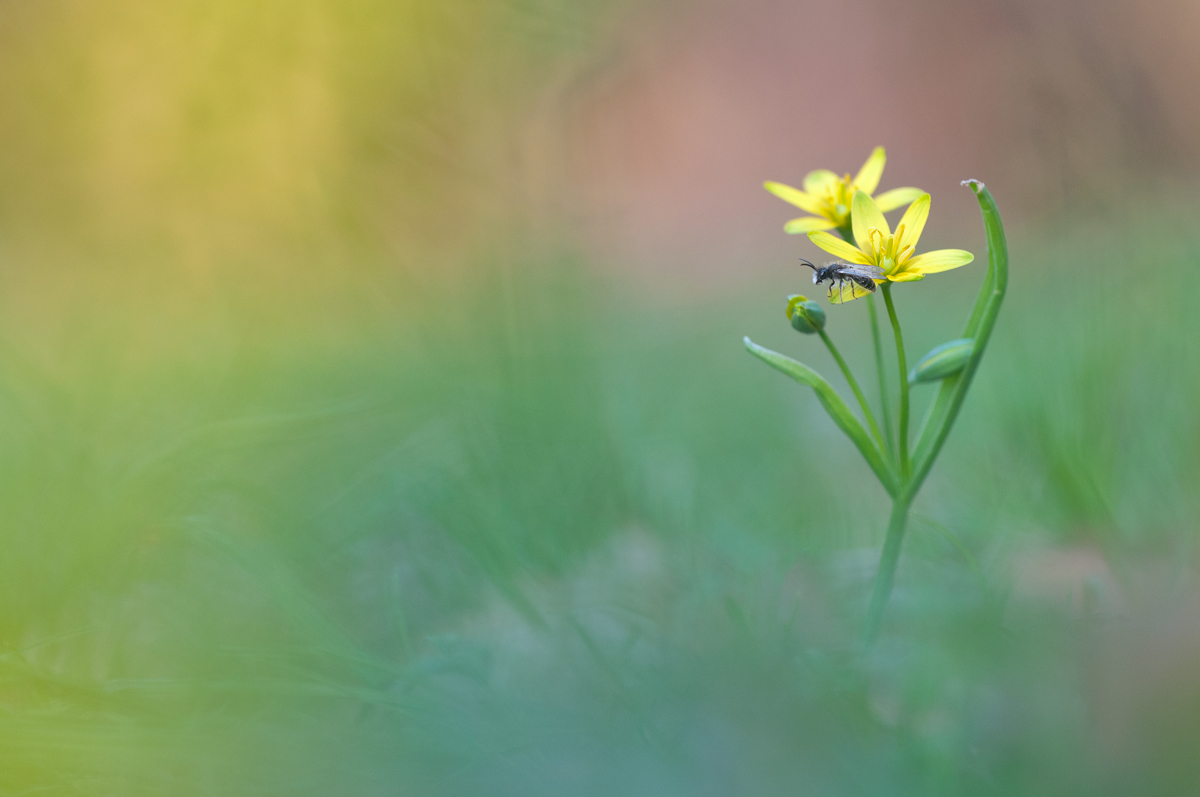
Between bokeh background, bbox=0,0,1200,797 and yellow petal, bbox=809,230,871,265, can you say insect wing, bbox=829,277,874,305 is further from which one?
bokeh background, bbox=0,0,1200,797

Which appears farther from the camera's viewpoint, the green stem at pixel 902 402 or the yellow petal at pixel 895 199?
the yellow petal at pixel 895 199

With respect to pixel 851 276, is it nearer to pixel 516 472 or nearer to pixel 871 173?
pixel 871 173

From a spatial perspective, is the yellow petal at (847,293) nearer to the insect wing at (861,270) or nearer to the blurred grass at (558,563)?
the insect wing at (861,270)

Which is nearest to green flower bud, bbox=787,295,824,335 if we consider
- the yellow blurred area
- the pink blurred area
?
the yellow blurred area

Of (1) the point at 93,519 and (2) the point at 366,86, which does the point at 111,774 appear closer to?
(1) the point at 93,519

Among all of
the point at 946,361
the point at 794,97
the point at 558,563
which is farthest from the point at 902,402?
the point at 794,97

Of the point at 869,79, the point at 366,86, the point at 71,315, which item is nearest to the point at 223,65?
the point at 366,86

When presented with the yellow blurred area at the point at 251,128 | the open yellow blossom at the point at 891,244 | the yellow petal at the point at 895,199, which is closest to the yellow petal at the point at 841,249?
the open yellow blossom at the point at 891,244
